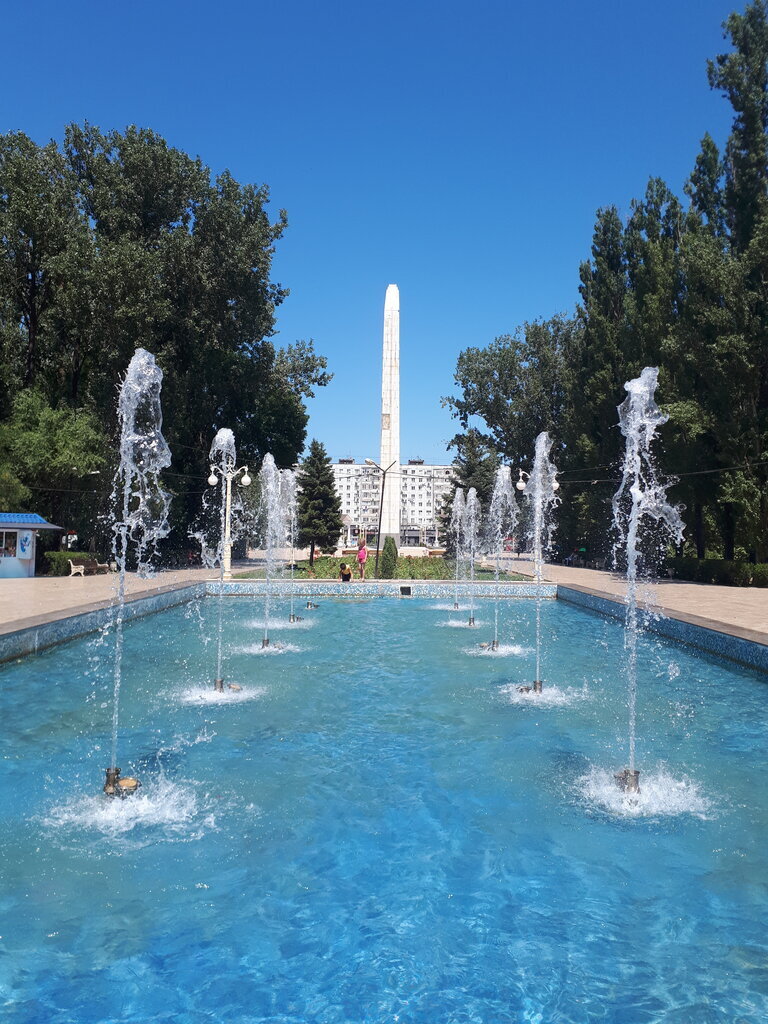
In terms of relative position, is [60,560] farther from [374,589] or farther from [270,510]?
[374,589]

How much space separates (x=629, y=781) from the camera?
5883 millimetres

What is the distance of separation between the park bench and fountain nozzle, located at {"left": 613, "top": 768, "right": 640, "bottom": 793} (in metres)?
20.9

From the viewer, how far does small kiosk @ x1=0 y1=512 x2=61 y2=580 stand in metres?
22.1

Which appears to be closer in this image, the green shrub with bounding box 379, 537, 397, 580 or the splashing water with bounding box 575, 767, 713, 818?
the splashing water with bounding box 575, 767, 713, 818

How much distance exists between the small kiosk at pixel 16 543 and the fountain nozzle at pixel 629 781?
20067mm

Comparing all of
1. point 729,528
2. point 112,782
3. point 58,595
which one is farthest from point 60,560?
point 729,528

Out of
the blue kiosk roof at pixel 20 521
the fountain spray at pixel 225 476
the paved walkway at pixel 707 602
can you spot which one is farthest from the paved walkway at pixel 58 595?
the paved walkway at pixel 707 602

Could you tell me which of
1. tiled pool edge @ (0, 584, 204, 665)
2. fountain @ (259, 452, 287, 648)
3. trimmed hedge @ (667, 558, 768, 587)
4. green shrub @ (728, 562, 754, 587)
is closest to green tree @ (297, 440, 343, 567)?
fountain @ (259, 452, 287, 648)

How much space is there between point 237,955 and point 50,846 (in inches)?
69.1

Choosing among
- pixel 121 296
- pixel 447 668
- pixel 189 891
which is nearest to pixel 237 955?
pixel 189 891

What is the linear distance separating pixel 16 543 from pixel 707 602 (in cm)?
1870

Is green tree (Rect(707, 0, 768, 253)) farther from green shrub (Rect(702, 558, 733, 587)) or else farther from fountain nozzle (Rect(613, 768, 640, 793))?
fountain nozzle (Rect(613, 768, 640, 793))

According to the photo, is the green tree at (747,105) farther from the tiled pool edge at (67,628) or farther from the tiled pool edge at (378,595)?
the tiled pool edge at (67,628)

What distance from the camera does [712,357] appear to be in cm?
2433
